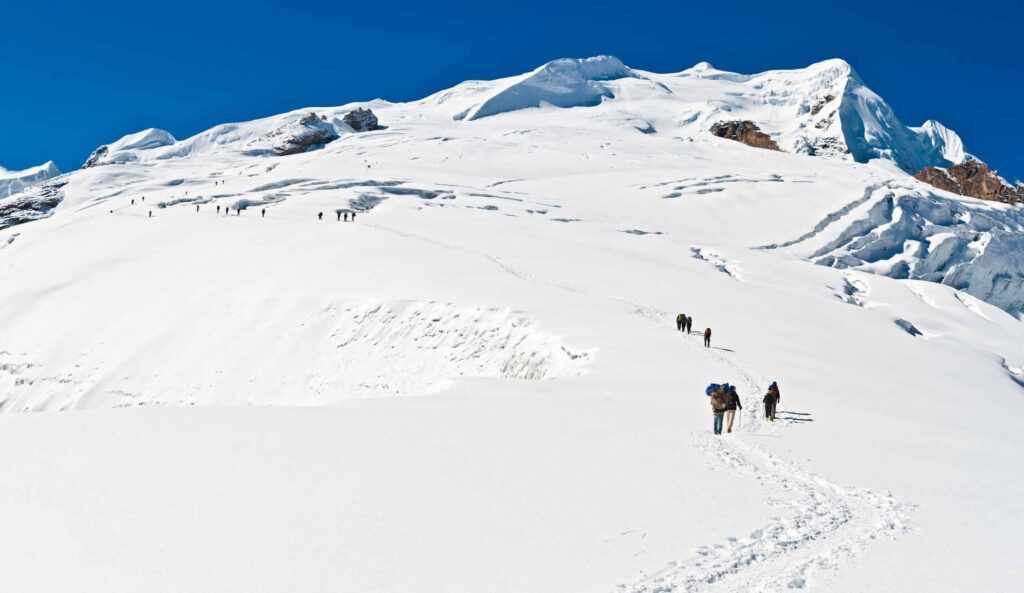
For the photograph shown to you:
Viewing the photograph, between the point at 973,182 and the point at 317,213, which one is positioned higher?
the point at 973,182

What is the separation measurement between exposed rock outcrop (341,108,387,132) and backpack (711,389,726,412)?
131 meters

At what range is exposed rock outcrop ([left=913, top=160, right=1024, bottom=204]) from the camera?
13250cm

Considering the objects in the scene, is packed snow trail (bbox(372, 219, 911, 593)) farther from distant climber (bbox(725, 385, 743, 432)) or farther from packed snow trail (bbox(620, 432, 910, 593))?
distant climber (bbox(725, 385, 743, 432))

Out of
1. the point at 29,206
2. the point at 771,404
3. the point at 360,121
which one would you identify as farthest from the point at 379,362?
the point at 360,121

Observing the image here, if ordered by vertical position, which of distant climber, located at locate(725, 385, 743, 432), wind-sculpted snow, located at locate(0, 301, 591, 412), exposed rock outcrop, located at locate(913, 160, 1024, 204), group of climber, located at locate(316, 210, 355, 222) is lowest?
wind-sculpted snow, located at locate(0, 301, 591, 412)

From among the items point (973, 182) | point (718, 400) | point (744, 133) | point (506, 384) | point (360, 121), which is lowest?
point (506, 384)

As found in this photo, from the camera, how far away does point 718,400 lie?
56.4 feet

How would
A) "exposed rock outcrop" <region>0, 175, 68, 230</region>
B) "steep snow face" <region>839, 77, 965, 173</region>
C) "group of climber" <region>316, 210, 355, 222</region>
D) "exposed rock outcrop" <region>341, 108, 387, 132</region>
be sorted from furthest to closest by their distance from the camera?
"steep snow face" <region>839, 77, 965, 173</region> < "exposed rock outcrop" <region>341, 108, 387, 132</region> < "exposed rock outcrop" <region>0, 175, 68, 230</region> < "group of climber" <region>316, 210, 355, 222</region>

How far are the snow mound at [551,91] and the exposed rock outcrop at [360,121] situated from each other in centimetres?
2456

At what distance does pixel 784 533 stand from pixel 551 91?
176 metres

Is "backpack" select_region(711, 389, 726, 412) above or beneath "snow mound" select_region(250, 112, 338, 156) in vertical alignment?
beneath

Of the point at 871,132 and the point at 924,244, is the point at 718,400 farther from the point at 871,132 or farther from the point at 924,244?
the point at 871,132

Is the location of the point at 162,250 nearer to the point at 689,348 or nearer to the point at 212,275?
the point at 212,275

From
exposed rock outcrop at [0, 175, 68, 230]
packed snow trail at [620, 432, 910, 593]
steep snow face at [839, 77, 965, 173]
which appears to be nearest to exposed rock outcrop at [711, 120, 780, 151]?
steep snow face at [839, 77, 965, 173]
